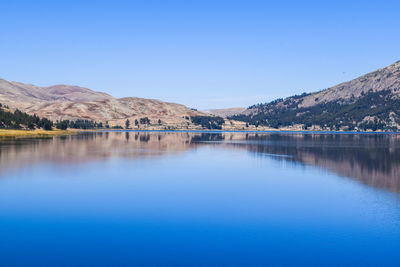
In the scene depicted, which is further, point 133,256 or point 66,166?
point 66,166

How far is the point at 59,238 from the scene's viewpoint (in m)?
28.4

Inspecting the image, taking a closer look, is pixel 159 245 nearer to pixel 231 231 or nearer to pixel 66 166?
pixel 231 231

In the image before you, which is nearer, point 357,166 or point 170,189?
point 170,189

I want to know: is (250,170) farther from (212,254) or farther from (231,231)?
(212,254)

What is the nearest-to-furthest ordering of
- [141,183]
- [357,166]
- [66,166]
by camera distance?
[141,183], [66,166], [357,166]

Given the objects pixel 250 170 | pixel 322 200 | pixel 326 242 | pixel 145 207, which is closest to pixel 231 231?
pixel 326 242

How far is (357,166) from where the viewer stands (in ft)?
247

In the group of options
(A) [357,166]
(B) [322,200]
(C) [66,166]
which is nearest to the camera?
(B) [322,200]

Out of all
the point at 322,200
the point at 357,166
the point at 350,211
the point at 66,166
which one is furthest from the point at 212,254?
the point at 357,166

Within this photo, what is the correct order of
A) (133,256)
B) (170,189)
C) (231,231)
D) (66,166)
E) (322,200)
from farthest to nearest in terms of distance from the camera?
(66,166) < (170,189) < (322,200) < (231,231) < (133,256)

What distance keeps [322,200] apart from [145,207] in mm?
20854

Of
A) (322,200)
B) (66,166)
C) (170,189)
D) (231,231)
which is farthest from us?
(66,166)

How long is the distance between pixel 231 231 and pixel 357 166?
5367cm

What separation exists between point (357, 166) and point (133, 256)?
205 ft
